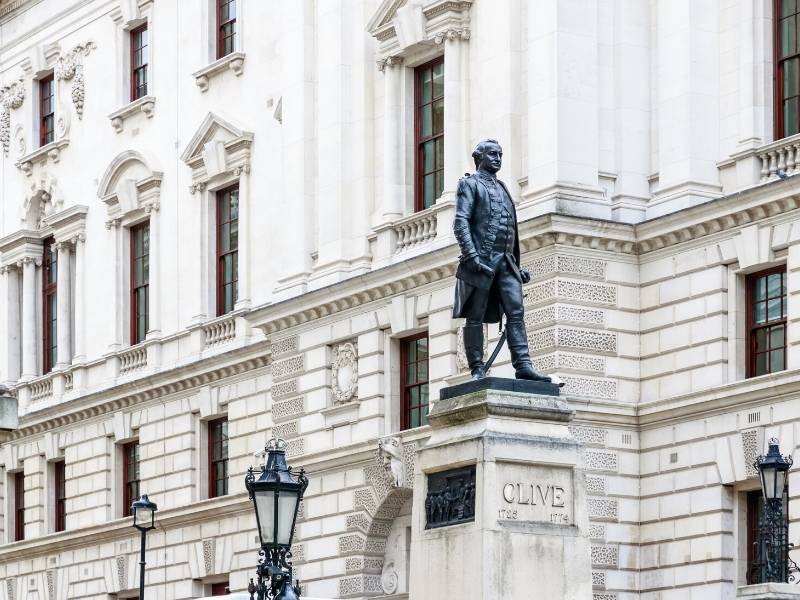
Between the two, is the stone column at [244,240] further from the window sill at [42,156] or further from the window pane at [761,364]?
the window pane at [761,364]

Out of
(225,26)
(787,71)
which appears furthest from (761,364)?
(225,26)

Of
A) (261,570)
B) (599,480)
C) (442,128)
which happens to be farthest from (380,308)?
(261,570)

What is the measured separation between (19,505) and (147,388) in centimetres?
788

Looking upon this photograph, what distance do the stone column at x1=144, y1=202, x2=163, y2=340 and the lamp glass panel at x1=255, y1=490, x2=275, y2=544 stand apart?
2680 cm

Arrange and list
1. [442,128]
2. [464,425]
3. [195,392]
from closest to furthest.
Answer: [464,425]
[442,128]
[195,392]

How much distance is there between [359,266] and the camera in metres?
44.0

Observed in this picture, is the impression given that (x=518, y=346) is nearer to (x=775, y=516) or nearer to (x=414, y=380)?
(x=775, y=516)

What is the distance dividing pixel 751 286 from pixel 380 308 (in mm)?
8048

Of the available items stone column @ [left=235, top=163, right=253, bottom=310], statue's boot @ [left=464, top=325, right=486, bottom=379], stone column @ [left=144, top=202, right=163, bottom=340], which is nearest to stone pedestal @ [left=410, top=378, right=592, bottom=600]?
statue's boot @ [left=464, top=325, right=486, bottom=379]

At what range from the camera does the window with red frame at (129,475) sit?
5362 centimetres

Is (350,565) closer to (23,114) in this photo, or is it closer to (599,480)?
(599,480)

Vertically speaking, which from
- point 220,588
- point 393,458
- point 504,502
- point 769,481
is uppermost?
point 393,458

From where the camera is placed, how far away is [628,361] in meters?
39.3

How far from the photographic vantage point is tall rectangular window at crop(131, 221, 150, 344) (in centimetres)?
5366
